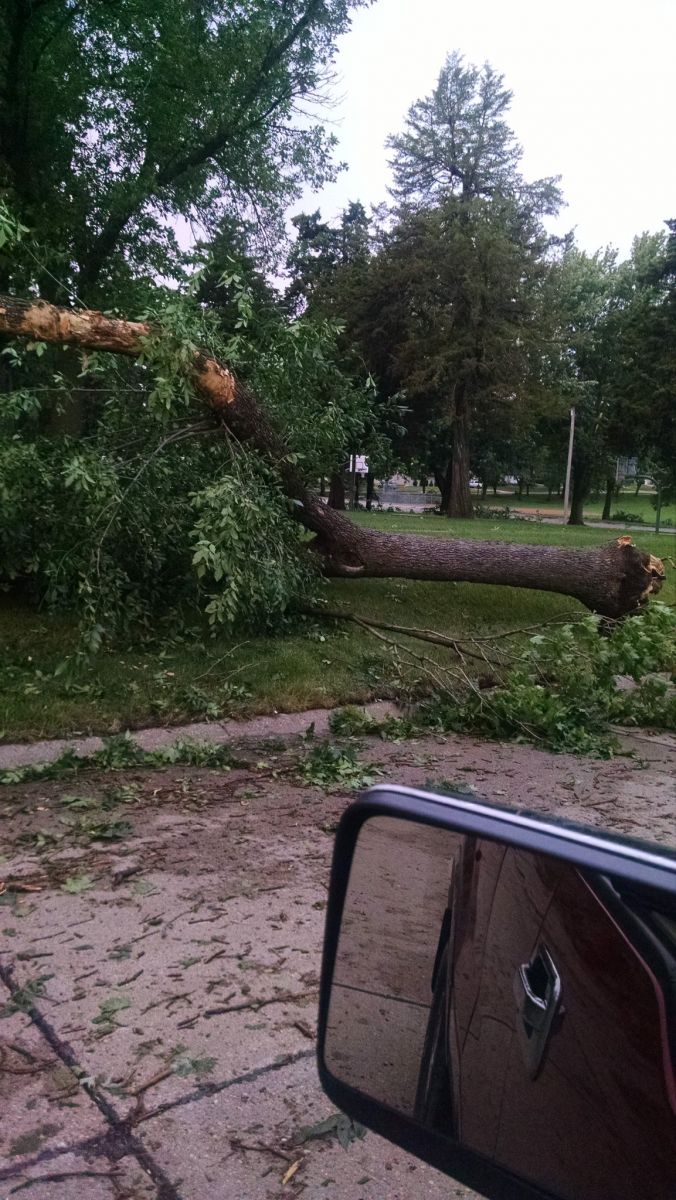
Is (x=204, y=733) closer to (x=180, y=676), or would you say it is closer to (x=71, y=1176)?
(x=180, y=676)

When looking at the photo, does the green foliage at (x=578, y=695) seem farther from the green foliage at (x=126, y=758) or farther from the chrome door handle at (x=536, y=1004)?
the chrome door handle at (x=536, y=1004)

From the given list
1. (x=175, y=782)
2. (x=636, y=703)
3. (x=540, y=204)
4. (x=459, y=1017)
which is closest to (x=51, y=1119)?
(x=459, y=1017)

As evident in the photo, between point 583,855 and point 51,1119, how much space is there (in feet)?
6.14

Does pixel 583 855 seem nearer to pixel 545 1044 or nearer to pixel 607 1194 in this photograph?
pixel 545 1044

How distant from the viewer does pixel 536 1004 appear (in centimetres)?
128

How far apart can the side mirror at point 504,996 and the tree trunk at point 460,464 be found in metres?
31.7

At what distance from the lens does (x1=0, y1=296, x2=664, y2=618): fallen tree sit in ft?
23.0

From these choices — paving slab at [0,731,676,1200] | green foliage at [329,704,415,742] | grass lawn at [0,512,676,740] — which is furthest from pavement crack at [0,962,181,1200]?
green foliage at [329,704,415,742]

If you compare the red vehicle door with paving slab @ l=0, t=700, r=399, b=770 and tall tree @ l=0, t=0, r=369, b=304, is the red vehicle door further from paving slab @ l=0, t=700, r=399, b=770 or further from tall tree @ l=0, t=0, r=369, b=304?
tall tree @ l=0, t=0, r=369, b=304

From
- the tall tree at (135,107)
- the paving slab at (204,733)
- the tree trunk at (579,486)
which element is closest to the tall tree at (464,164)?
the tree trunk at (579,486)

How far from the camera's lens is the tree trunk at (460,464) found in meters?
32.6

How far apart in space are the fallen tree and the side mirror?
19.1 ft

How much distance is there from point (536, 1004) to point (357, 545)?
7.39 m

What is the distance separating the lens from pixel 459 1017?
1.43 metres
